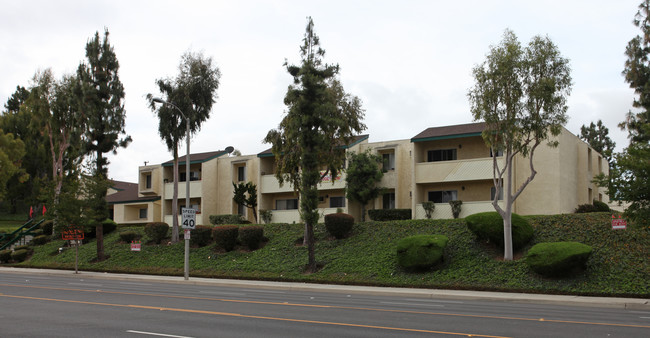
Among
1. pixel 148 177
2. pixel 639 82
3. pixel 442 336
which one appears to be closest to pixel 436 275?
pixel 442 336

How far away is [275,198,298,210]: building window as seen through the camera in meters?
45.2

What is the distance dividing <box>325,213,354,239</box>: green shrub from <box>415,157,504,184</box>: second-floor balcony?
695 centimetres

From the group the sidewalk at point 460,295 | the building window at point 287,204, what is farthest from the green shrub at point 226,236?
the building window at point 287,204

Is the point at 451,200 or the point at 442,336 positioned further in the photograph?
the point at 451,200

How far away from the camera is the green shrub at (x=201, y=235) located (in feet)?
121

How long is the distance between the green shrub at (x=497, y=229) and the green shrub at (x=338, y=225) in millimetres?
7807

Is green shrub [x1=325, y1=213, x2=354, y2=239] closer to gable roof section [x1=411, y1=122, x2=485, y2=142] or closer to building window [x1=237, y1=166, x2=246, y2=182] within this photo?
gable roof section [x1=411, y1=122, x2=485, y2=142]

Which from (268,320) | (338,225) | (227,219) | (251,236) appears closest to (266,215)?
(227,219)

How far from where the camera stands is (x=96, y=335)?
33.2 feet

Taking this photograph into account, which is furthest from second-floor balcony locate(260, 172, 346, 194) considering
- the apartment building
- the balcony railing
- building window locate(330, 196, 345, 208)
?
the balcony railing

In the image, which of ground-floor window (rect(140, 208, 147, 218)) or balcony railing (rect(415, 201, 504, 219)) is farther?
ground-floor window (rect(140, 208, 147, 218))

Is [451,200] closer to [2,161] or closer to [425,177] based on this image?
[425,177]

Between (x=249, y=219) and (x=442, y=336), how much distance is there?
38.2 meters

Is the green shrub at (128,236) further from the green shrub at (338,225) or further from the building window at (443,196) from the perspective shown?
the building window at (443,196)
